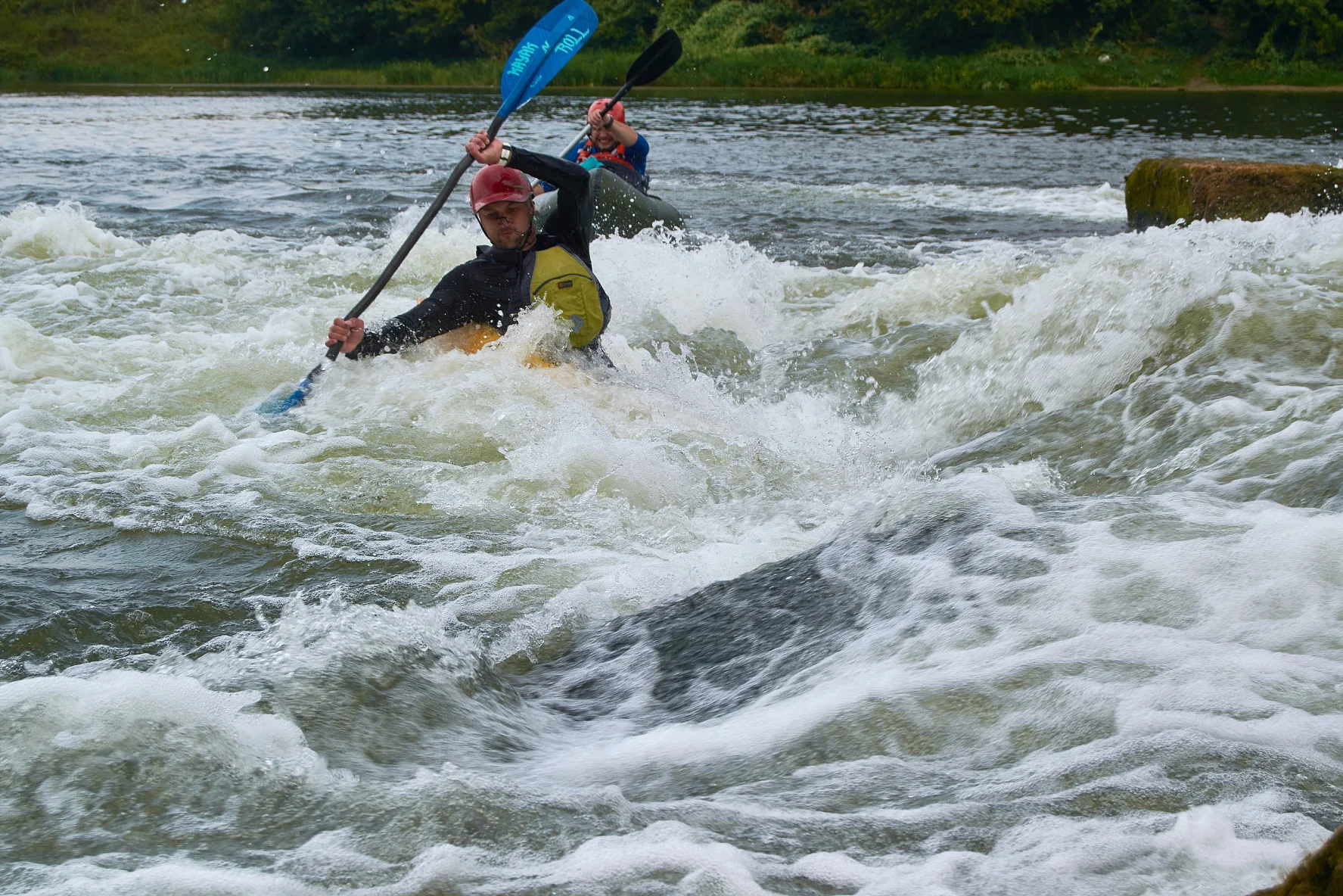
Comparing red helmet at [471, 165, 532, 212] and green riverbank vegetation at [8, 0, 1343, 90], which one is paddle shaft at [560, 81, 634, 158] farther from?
green riverbank vegetation at [8, 0, 1343, 90]

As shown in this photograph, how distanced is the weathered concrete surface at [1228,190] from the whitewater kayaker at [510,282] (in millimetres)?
5735

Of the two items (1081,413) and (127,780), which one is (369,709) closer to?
(127,780)

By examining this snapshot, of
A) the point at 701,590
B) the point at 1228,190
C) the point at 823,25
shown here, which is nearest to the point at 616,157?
the point at 1228,190

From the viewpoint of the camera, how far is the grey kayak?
8.88 metres

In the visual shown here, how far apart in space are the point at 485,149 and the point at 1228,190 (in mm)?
6348

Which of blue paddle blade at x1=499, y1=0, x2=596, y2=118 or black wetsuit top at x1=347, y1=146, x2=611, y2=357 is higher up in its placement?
blue paddle blade at x1=499, y1=0, x2=596, y2=118

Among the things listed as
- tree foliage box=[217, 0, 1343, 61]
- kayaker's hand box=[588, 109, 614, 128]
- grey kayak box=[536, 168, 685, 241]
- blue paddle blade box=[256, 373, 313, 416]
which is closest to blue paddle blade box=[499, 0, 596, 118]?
kayaker's hand box=[588, 109, 614, 128]

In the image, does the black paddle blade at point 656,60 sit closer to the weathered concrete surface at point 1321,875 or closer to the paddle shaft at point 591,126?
the paddle shaft at point 591,126

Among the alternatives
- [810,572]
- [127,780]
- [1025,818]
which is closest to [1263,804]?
[1025,818]

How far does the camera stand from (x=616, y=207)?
897 cm

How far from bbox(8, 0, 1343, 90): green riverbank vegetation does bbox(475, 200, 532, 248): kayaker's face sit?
2978 centimetres

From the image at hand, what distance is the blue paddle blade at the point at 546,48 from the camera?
6.39m

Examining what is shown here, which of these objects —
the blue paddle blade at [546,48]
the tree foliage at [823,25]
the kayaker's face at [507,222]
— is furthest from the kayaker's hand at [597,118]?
the tree foliage at [823,25]

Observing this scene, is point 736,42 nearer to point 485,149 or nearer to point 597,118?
point 597,118
